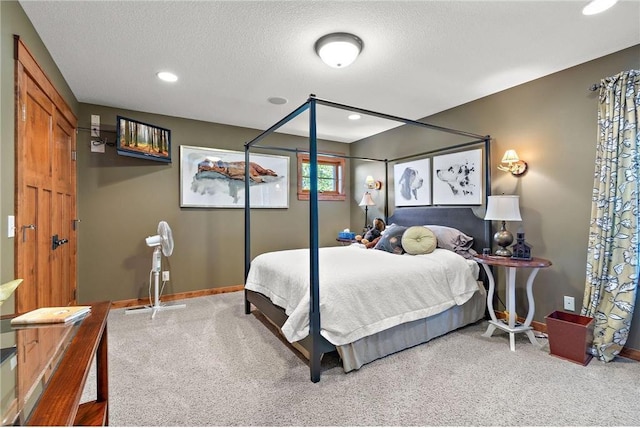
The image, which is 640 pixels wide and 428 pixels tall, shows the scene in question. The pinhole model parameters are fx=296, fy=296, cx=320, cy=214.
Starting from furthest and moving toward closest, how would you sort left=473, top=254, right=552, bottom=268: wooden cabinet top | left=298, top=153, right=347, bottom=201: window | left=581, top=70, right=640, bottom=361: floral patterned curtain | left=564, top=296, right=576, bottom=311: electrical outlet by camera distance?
left=298, top=153, right=347, bottom=201: window < left=564, top=296, right=576, bottom=311: electrical outlet < left=473, top=254, right=552, bottom=268: wooden cabinet top < left=581, top=70, right=640, bottom=361: floral patterned curtain

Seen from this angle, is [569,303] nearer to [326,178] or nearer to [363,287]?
[363,287]

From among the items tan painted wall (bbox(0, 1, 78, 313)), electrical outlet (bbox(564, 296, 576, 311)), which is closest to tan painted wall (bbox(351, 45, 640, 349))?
electrical outlet (bbox(564, 296, 576, 311))

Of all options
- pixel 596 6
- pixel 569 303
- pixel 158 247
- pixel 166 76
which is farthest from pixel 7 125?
pixel 569 303

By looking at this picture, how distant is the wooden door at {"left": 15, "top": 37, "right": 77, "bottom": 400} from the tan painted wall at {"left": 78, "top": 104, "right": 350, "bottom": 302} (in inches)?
11.2

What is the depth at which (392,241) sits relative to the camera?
3514mm

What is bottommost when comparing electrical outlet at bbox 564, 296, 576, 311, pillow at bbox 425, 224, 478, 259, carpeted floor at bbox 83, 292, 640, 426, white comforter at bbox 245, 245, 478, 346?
carpeted floor at bbox 83, 292, 640, 426

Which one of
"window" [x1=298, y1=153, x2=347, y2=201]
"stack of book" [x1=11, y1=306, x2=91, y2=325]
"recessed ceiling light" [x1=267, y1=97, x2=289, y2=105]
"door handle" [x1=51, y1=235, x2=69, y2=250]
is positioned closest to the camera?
"stack of book" [x1=11, y1=306, x2=91, y2=325]

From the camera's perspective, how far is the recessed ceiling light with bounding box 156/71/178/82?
2.77 m

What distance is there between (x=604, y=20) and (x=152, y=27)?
3.14m

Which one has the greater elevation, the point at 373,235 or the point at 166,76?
the point at 166,76

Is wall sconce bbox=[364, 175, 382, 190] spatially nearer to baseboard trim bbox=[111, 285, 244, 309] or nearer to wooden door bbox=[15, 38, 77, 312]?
baseboard trim bbox=[111, 285, 244, 309]

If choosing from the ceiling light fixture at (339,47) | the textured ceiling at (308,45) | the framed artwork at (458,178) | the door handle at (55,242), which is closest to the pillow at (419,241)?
the framed artwork at (458,178)

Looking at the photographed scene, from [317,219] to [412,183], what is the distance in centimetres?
260

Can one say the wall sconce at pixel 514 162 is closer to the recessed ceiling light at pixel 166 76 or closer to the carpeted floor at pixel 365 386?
the carpeted floor at pixel 365 386
